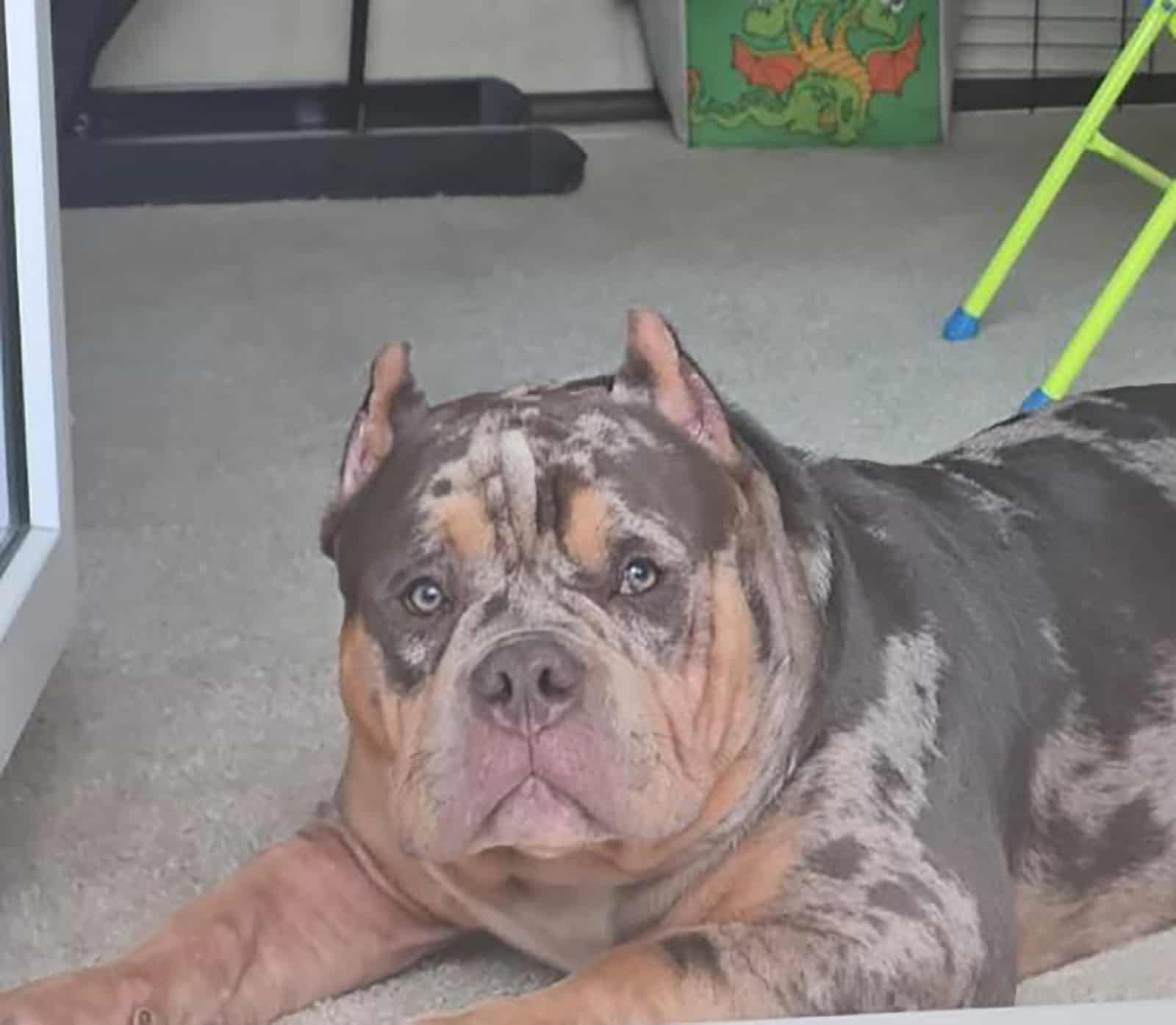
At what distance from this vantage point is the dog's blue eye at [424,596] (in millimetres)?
1250

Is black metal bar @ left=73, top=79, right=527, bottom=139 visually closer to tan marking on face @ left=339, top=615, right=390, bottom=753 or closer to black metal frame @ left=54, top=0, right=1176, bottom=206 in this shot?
black metal frame @ left=54, top=0, right=1176, bottom=206

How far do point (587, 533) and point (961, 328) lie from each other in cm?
159

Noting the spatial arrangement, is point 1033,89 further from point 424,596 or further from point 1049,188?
point 424,596

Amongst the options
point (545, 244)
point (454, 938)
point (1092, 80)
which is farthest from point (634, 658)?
point (1092, 80)

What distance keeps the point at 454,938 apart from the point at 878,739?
287 millimetres

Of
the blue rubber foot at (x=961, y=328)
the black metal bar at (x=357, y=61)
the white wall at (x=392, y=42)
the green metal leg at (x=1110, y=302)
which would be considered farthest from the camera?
the white wall at (x=392, y=42)

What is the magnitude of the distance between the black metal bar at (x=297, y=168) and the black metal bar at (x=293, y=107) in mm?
231

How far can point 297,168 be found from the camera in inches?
136

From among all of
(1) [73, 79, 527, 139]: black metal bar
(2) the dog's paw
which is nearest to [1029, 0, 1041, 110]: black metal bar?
(1) [73, 79, 527, 139]: black metal bar

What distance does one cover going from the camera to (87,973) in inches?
50.9

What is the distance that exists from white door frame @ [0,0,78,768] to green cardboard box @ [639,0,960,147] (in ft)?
7.69

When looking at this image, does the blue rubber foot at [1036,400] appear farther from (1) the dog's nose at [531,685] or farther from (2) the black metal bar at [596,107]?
(2) the black metal bar at [596,107]

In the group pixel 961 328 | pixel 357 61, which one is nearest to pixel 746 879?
pixel 961 328

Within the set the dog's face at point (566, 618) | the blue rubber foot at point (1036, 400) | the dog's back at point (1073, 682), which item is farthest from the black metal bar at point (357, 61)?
the dog's face at point (566, 618)
